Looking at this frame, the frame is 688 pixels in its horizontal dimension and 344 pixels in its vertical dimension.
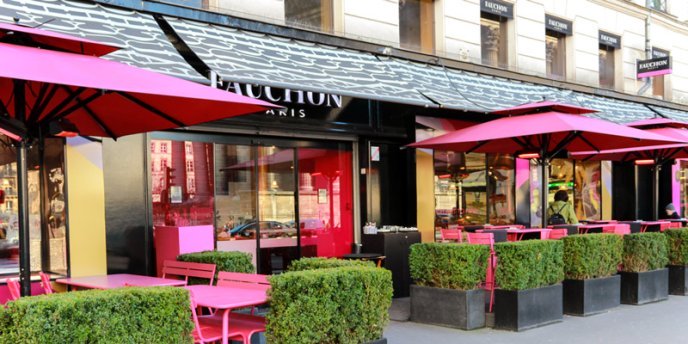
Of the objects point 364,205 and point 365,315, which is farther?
point 364,205

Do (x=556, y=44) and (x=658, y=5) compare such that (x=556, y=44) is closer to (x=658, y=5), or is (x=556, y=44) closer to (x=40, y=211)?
(x=658, y=5)

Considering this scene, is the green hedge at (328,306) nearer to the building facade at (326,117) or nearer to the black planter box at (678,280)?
the building facade at (326,117)

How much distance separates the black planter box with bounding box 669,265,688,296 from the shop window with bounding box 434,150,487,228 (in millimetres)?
4443

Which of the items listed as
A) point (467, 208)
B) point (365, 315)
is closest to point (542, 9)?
point (467, 208)

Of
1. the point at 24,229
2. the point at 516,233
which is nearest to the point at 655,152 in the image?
the point at 516,233

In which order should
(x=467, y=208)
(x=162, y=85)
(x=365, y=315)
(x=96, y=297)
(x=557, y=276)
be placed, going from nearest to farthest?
(x=96, y=297)
(x=162, y=85)
(x=365, y=315)
(x=557, y=276)
(x=467, y=208)

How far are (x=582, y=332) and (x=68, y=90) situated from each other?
21.3 ft

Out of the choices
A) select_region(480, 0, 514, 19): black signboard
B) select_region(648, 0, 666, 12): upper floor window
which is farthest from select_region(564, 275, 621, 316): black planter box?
select_region(648, 0, 666, 12): upper floor window

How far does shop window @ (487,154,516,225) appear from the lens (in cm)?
1569

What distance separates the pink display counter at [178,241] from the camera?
9.23 metres

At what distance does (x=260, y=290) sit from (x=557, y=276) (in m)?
4.70

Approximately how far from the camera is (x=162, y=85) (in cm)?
545

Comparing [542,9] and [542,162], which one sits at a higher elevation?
[542,9]

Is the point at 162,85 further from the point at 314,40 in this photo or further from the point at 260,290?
the point at 314,40
